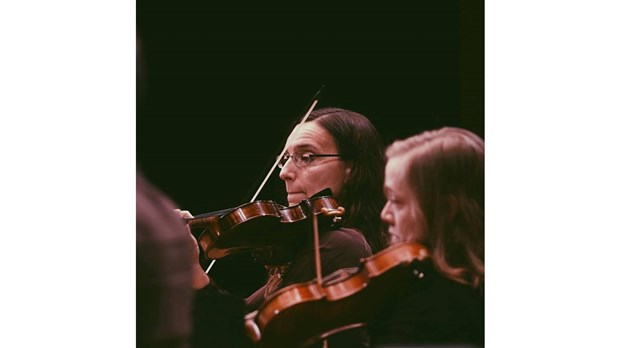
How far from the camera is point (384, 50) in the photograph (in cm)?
339

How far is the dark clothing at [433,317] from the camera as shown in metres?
3.08

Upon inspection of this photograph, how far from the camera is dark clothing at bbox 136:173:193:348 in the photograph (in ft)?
10.7

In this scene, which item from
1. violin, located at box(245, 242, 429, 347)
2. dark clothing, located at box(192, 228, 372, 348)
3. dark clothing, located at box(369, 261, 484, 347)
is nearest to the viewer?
violin, located at box(245, 242, 429, 347)

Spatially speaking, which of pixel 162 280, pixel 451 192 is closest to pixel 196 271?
pixel 162 280

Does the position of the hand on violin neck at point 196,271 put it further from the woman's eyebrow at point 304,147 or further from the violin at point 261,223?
the woman's eyebrow at point 304,147

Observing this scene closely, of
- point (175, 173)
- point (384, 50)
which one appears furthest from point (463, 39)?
point (175, 173)

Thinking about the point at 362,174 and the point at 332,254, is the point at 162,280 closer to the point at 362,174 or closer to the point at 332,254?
the point at 332,254

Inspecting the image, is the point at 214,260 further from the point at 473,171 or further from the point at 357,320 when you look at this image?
the point at 473,171

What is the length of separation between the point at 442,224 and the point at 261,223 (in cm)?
74

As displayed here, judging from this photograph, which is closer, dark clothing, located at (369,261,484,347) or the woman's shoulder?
dark clothing, located at (369,261,484,347)

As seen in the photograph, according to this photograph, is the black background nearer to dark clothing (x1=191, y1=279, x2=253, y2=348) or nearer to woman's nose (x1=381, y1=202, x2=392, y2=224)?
dark clothing (x1=191, y1=279, x2=253, y2=348)

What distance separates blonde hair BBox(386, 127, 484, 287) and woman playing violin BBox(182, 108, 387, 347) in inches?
5.4

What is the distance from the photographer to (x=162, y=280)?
3303 millimetres

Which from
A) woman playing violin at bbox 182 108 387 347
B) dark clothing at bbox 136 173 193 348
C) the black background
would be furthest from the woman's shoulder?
dark clothing at bbox 136 173 193 348
